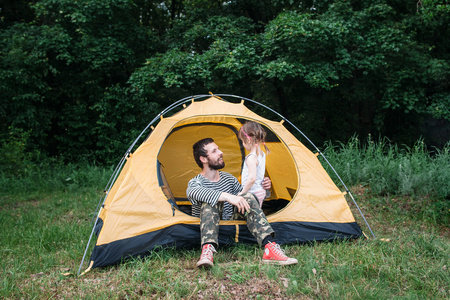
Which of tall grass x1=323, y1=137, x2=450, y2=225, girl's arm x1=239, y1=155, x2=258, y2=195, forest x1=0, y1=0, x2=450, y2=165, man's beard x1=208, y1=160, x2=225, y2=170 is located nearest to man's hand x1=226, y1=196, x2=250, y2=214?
girl's arm x1=239, y1=155, x2=258, y2=195

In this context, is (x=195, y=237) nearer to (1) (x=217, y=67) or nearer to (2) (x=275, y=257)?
(2) (x=275, y=257)

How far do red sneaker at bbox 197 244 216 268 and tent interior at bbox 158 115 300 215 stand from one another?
166cm

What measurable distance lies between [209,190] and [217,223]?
298 mm

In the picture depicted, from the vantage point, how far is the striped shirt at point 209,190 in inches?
126

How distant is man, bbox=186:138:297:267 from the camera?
118 inches

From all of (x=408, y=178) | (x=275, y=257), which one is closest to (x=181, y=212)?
(x=275, y=257)

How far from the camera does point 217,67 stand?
723 cm

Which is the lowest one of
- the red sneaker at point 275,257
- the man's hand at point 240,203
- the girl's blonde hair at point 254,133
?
the red sneaker at point 275,257

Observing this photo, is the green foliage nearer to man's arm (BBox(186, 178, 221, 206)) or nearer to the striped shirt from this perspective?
the striped shirt

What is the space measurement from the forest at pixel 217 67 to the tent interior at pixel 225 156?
2417 millimetres

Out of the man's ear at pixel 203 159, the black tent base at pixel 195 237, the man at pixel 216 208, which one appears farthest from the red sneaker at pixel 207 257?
the man's ear at pixel 203 159

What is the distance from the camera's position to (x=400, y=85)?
800cm

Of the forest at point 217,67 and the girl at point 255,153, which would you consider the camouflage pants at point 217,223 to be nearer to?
the girl at point 255,153

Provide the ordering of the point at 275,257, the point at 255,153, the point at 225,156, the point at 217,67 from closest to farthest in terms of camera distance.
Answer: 1. the point at 275,257
2. the point at 255,153
3. the point at 225,156
4. the point at 217,67
